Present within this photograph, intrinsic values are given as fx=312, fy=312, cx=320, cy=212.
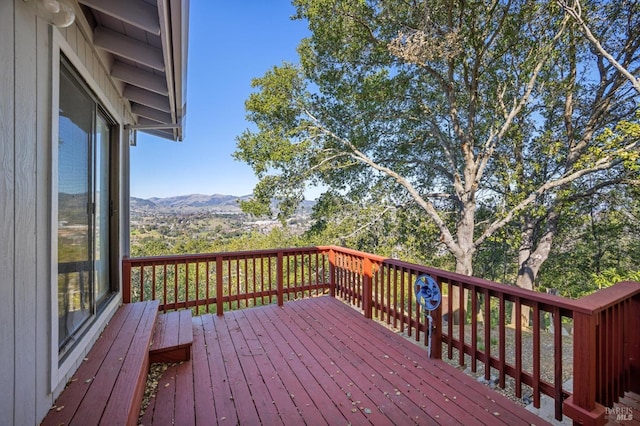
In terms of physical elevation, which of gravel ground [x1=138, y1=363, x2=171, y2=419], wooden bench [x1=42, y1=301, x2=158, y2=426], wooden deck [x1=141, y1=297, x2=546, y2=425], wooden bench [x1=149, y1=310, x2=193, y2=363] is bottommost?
wooden deck [x1=141, y1=297, x2=546, y2=425]

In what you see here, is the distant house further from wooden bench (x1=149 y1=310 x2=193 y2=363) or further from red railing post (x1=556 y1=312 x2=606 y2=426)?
red railing post (x1=556 y1=312 x2=606 y2=426)

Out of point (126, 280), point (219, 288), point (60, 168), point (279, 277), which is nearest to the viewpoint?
point (60, 168)

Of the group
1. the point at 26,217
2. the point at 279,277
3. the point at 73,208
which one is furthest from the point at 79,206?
the point at 279,277

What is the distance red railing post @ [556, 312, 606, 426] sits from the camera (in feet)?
5.92

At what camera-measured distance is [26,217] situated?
4.43 ft

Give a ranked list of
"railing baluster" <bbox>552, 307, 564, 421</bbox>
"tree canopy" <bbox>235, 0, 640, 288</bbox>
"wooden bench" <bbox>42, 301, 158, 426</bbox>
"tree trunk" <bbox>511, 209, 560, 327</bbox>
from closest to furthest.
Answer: "wooden bench" <bbox>42, 301, 158, 426</bbox>, "railing baluster" <bbox>552, 307, 564, 421</bbox>, "tree canopy" <bbox>235, 0, 640, 288</bbox>, "tree trunk" <bbox>511, 209, 560, 327</bbox>

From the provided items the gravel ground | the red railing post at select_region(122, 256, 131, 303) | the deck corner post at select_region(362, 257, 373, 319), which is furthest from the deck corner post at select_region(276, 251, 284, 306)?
the gravel ground

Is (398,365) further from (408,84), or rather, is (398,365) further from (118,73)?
(408,84)

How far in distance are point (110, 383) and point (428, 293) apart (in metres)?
2.58

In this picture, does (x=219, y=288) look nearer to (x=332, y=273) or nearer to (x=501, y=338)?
(x=332, y=273)

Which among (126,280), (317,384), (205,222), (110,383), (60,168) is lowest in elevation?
(317,384)

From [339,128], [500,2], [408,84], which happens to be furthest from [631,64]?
[339,128]

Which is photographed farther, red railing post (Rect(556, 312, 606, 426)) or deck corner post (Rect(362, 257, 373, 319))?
deck corner post (Rect(362, 257, 373, 319))

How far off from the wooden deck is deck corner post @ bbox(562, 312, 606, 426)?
0.29m
